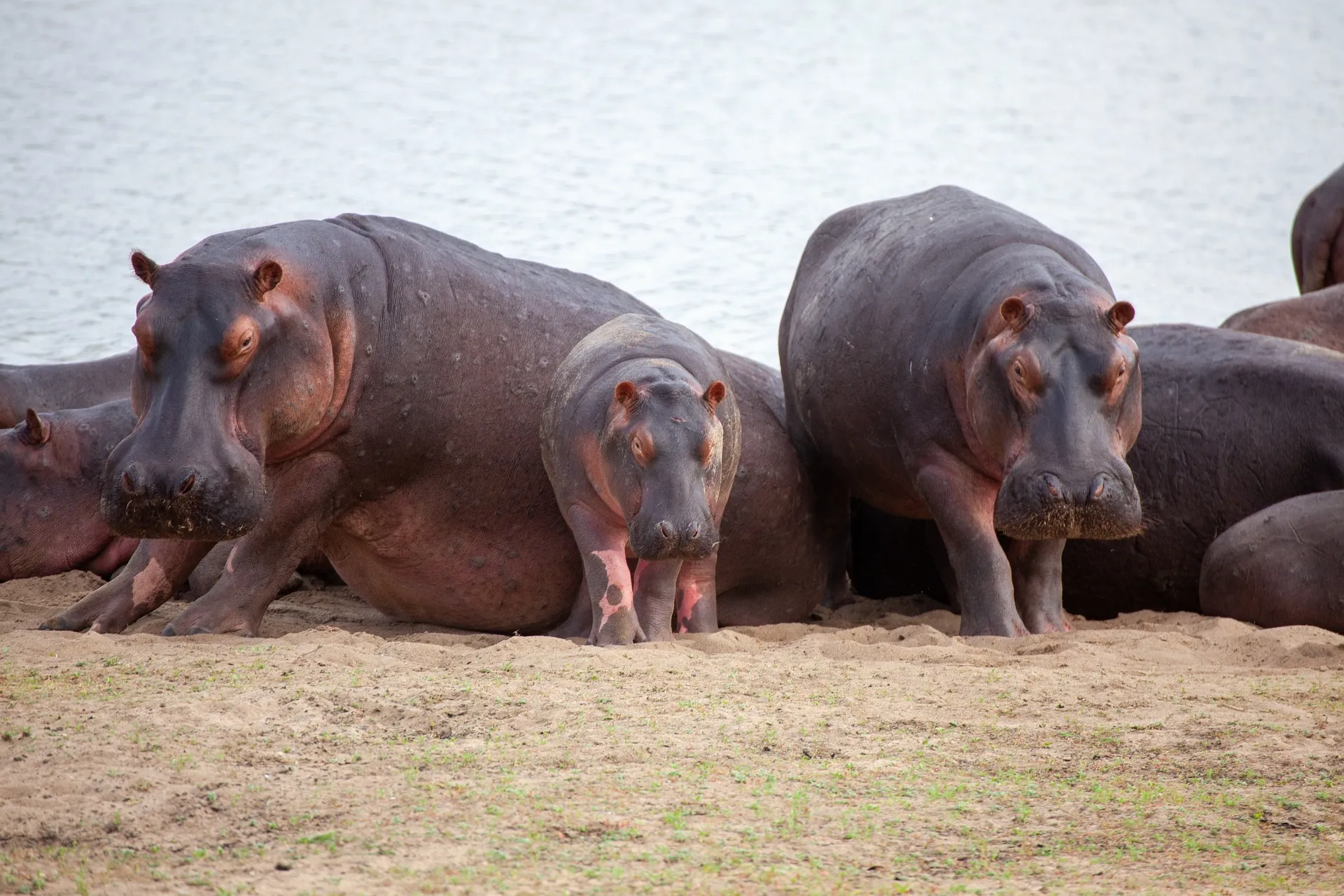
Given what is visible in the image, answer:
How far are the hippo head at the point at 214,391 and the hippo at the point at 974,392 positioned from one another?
218 centimetres

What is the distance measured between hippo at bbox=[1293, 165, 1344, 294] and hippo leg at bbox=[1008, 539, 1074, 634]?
584cm

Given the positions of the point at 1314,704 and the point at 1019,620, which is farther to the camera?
the point at 1019,620

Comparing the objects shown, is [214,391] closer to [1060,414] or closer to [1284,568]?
[1060,414]

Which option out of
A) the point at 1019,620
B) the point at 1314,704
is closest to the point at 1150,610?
the point at 1019,620

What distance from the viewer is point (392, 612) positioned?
6227 millimetres

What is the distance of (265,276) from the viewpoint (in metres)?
5.26

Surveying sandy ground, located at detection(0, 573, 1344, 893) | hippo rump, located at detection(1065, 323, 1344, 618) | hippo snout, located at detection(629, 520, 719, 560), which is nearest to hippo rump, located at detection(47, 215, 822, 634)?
sandy ground, located at detection(0, 573, 1344, 893)

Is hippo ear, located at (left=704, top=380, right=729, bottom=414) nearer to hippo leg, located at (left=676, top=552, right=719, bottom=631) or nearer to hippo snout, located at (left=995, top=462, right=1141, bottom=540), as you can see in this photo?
hippo leg, located at (left=676, top=552, right=719, bottom=631)

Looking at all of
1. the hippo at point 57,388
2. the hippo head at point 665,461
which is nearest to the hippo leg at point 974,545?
the hippo head at point 665,461

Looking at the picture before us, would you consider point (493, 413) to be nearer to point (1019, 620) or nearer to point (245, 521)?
point (245, 521)

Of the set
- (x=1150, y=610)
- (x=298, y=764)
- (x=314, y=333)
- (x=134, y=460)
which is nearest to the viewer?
(x=298, y=764)

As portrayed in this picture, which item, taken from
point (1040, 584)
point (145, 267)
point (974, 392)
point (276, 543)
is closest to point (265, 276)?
point (145, 267)

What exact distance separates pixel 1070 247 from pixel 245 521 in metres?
3.44

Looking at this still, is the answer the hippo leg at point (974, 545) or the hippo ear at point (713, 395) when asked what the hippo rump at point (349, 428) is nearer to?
the hippo ear at point (713, 395)
